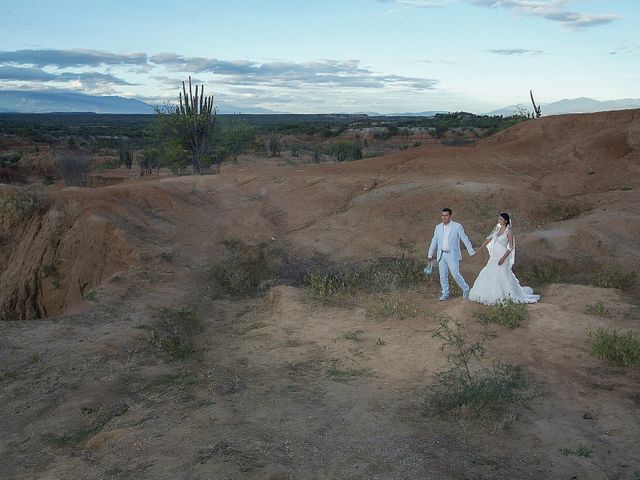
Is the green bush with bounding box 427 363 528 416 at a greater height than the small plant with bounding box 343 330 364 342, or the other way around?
the green bush with bounding box 427 363 528 416

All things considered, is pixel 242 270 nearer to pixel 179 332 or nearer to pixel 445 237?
pixel 179 332

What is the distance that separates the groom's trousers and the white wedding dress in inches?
17.3

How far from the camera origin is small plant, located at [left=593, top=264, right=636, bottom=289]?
30.7ft

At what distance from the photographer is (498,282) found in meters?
8.11

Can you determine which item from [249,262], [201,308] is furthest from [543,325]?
[249,262]

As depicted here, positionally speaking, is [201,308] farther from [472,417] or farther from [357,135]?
[357,135]

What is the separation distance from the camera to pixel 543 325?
291 inches

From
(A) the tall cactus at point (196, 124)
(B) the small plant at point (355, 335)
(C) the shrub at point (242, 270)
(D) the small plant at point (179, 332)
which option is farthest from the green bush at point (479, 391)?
(A) the tall cactus at point (196, 124)

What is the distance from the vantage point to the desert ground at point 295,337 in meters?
4.68

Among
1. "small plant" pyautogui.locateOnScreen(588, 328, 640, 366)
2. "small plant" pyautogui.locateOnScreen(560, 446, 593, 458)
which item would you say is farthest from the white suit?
"small plant" pyautogui.locateOnScreen(560, 446, 593, 458)

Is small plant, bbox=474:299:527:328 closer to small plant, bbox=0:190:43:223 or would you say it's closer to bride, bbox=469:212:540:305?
bride, bbox=469:212:540:305

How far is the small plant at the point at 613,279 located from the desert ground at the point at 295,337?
252 mm

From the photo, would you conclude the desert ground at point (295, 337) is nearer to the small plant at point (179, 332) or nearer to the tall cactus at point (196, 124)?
the small plant at point (179, 332)

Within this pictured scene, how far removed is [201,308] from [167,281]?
1.43m
